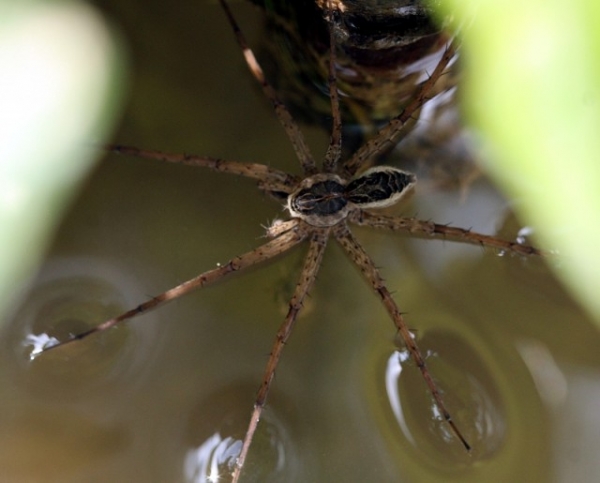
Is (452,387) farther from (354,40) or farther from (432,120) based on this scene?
(354,40)

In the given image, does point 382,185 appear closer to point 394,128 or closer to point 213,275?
point 394,128

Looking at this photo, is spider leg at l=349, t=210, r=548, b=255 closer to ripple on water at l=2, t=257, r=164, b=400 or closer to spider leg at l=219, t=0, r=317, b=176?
spider leg at l=219, t=0, r=317, b=176

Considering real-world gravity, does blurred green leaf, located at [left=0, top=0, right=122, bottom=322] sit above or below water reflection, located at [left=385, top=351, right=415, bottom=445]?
above

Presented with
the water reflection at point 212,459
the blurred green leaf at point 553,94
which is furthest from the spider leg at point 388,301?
the blurred green leaf at point 553,94

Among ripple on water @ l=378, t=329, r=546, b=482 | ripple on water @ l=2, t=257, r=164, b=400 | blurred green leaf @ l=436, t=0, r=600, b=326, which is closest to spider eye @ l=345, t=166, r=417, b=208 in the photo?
ripple on water @ l=378, t=329, r=546, b=482

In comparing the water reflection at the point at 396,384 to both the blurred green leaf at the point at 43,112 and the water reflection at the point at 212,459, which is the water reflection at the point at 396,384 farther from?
the blurred green leaf at the point at 43,112

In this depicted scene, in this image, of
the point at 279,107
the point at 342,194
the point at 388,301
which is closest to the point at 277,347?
the point at 388,301
